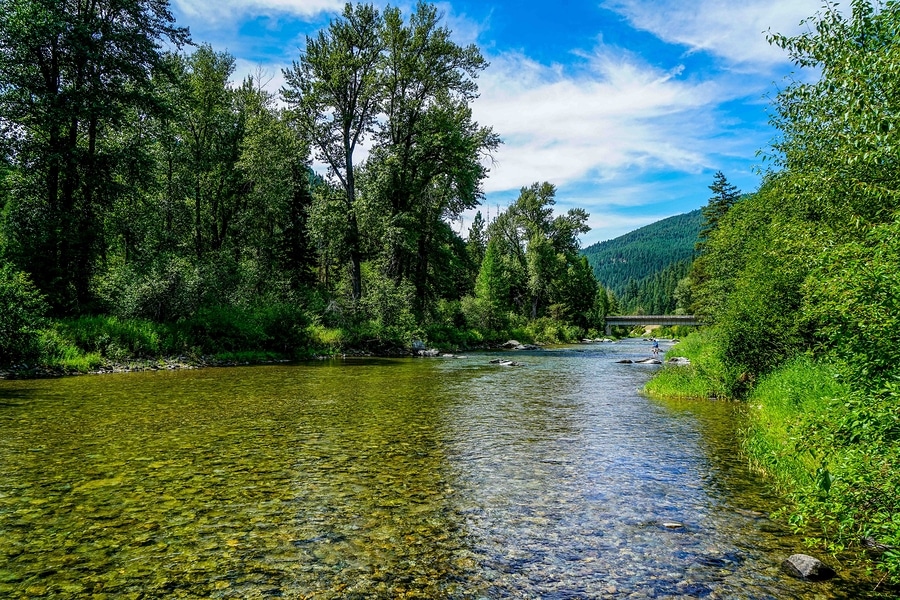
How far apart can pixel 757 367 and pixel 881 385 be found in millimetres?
11674

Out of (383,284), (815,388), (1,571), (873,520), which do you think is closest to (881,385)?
(873,520)

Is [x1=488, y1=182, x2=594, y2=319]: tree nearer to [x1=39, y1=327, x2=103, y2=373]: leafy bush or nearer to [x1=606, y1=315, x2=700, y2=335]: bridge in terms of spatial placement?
[x1=606, y1=315, x2=700, y2=335]: bridge

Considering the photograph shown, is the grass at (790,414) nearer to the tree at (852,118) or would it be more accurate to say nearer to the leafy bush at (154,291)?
the tree at (852,118)

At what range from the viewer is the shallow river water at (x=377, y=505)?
191 inches

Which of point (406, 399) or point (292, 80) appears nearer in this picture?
point (406, 399)

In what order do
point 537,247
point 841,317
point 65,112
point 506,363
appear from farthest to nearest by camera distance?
1. point 537,247
2. point 506,363
3. point 65,112
4. point 841,317

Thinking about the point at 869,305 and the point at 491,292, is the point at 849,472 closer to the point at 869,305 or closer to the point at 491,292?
the point at 869,305

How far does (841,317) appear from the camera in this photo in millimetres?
5840

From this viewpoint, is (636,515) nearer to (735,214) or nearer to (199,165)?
(735,214)

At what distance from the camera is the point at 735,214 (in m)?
30.8

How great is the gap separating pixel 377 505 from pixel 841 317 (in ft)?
20.8

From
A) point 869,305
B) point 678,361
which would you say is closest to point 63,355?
point 869,305

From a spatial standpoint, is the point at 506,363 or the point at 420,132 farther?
the point at 420,132

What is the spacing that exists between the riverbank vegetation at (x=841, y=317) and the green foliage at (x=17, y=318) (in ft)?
74.7
